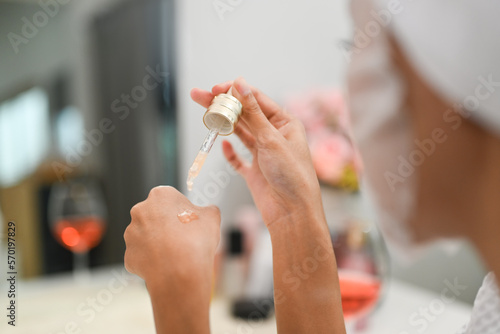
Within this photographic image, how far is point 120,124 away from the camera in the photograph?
3.76 feet

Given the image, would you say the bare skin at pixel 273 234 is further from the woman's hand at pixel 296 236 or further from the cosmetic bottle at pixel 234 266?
the cosmetic bottle at pixel 234 266

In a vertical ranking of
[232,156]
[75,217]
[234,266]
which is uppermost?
[232,156]

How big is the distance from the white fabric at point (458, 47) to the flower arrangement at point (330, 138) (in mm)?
613

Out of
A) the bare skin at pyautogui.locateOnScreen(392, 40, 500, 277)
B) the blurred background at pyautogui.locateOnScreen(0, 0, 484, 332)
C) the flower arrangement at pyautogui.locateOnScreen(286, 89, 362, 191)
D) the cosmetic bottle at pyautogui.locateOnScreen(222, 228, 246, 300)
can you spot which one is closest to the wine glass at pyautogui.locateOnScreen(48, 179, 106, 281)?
the blurred background at pyautogui.locateOnScreen(0, 0, 484, 332)

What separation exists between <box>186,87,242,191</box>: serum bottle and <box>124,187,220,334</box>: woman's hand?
0.16 feet

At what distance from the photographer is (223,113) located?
0.39 meters

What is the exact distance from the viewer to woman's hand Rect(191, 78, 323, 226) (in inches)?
16.6

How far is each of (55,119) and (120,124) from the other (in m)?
0.16

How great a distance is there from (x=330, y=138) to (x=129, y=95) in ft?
1.86

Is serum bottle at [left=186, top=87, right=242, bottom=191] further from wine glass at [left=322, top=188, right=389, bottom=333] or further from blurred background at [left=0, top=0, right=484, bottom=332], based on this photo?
blurred background at [left=0, top=0, right=484, bottom=332]

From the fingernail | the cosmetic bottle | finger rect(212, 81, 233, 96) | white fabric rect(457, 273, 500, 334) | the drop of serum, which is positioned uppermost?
finger rect(212, 81, 233, 96)

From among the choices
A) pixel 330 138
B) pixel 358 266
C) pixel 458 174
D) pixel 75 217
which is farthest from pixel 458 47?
pixel 75 217

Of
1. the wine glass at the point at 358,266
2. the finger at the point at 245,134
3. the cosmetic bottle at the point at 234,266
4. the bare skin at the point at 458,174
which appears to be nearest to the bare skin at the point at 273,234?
the finger at the point at 245,134

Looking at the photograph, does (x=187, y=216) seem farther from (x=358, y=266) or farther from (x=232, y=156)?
(x=358, y=266)
